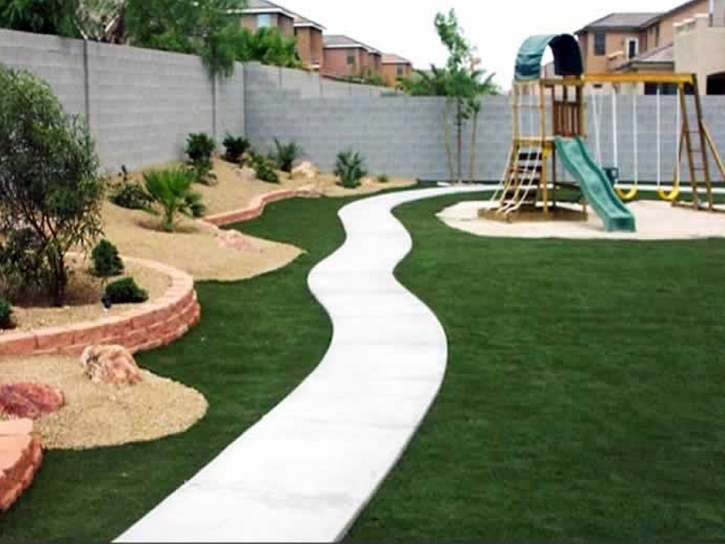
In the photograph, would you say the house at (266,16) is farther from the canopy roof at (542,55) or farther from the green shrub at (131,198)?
the green shrub at (131,198)

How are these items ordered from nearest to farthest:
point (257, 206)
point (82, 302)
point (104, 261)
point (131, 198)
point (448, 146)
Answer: point (82, 302), point (104, 261), point (131, 198), point (257, 206), point (448, 146)

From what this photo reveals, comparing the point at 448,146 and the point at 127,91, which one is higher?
the point at 127,91

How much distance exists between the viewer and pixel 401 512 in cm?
473

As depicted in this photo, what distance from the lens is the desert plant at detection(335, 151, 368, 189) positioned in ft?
81.6

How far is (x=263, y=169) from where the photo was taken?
23.1 metres

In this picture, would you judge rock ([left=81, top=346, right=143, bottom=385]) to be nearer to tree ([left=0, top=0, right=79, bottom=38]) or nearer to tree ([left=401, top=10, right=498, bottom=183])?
tree ([left=0, top=0, right=79, bottom=38])

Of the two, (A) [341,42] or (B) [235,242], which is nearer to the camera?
(B) [235,242]

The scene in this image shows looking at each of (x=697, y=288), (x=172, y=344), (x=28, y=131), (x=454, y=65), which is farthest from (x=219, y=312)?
(x=454, y=65)

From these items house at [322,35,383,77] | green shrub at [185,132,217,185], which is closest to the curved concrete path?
green shrub at [185,132,217,185]

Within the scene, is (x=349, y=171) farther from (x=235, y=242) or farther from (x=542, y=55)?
(x=235, y=242)

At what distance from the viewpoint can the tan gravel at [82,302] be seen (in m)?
7.97

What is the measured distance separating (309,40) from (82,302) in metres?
61.0

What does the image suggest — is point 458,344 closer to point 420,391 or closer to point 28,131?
point 420,391

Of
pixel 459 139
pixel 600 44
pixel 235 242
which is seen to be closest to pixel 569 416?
pixel 235 242
